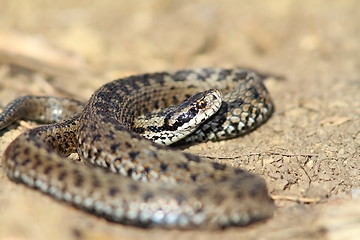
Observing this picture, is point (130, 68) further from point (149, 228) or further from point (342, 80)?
point (149, 228)

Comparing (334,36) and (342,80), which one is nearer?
(342,80)

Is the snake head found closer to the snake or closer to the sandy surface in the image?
the snake

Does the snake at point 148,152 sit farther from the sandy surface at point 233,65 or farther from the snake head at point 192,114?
the sandy surface at point 233,65

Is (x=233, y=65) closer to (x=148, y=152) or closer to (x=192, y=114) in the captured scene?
(x=192, y=114)

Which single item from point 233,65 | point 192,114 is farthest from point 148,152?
point 233,65

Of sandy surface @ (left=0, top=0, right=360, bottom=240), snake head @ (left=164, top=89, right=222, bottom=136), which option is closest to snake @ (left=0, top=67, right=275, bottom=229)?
snake head @ (left=164, top=89, right=222, bottom=136)

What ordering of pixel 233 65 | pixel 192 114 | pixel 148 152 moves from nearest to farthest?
pixel 148 152 < pixel 192 114 < pixel 233 65

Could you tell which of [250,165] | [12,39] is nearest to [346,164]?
[250,165]
